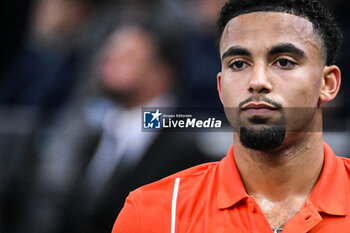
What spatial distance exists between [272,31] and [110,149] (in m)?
0.73

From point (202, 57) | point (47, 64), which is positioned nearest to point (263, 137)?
point (202, 57)

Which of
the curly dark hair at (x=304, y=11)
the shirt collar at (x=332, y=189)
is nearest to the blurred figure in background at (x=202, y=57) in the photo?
the curly dark hair at (x=304, y=11)

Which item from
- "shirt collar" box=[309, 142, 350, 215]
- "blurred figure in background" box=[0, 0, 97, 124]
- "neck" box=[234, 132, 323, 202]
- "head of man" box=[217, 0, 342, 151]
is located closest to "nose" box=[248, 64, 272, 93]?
"head of man" box=[217, 0, 342, 151]

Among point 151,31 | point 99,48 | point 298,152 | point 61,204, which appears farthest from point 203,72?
point 61,204

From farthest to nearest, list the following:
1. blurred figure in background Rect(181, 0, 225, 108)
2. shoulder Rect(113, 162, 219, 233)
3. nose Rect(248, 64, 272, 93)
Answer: blurred figure in background Rect(181, 0, 225, 108) < shoulder Rect(113, 162, 219, 233) < nose Rect(248, 64, 272, 93)

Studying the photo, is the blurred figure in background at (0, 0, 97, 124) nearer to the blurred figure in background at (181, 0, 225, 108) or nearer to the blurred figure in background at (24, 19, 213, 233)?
the blurred figure in background at (24, 19, 213, 233)

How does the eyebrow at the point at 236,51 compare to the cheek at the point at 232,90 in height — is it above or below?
above

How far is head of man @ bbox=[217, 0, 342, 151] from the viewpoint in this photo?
43.3 inches

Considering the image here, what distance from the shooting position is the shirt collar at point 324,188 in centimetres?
111

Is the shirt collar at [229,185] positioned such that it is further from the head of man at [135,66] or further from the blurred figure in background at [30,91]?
the blurred figure in background at [30,91]

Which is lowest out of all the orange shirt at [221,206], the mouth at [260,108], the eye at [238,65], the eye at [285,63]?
the orange shirt at [221,206]

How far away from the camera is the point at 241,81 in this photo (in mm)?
1139

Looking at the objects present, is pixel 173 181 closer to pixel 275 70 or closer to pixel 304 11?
pixel 275 70

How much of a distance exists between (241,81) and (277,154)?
224mm
